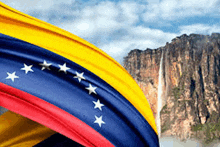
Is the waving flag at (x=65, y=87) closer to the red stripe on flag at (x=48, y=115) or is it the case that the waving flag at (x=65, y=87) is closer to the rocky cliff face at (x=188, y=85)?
the red stripe on flag at (x=48, y=115)

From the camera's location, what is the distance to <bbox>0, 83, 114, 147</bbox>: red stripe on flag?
16.0 ft

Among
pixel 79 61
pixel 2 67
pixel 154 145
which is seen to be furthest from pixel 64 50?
pixel 154 145

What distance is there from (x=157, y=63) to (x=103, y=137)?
13324cm

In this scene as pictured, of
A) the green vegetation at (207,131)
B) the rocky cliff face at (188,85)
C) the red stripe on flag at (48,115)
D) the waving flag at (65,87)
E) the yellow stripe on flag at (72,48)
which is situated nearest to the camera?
the red stripe on flag at (48,115)

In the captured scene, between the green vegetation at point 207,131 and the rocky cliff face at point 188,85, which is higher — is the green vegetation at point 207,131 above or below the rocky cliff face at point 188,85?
below

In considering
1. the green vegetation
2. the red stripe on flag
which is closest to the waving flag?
the red stripe on flag

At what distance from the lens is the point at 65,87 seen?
5371 mm

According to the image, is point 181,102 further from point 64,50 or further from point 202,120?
point 64,50

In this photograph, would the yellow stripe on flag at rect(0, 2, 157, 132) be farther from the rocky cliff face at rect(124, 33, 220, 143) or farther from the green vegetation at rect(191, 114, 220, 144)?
the rocky cliff face at rect(124, 33, 220, 143)

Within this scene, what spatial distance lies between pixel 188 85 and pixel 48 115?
118263 mm

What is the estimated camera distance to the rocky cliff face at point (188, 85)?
111 meters

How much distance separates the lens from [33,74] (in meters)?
5.17

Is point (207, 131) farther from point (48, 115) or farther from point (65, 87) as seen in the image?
point (48, 115)

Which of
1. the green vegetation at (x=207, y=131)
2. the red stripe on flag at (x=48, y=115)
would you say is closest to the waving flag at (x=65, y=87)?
the red stripe on flag at (x=48, y=115)
